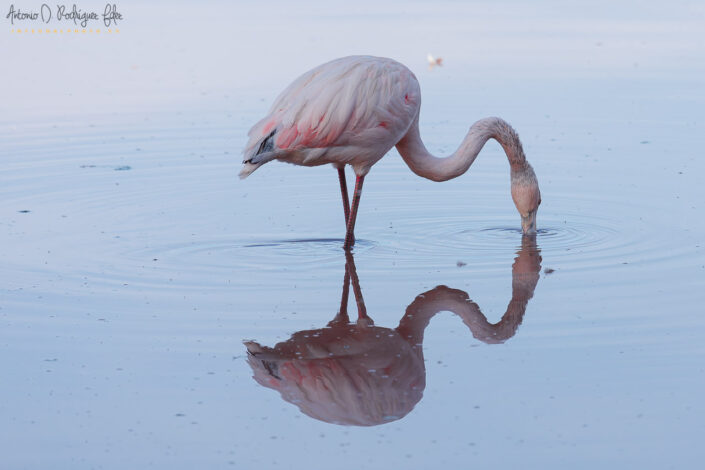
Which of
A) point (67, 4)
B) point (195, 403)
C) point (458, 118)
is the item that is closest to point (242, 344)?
point (195, 403)

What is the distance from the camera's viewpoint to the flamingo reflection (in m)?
5.18

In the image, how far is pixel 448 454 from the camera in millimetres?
4660

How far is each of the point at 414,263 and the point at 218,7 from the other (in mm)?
13964

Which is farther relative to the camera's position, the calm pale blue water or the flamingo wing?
the flamingo wing

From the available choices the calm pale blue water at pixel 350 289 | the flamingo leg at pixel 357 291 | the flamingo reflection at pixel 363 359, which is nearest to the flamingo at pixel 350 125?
the flamingo leg at pixel 357 291

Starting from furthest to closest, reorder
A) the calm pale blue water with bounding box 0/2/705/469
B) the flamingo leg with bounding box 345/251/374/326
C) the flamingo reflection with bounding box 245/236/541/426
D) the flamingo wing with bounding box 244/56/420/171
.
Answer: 1. the flamingo wing with bounding box 244/56/420/171
2. the flamingo leg with bounding box 345/251/374/326
3. the flamingo reflection with bounding box 245/236/541/426
4. the calm pale blue water with bounding box 0/2/705/469

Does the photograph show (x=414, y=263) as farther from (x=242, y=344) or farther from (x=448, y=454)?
(x=448, y=454)

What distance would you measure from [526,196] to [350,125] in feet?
5.19

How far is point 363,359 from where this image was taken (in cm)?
579

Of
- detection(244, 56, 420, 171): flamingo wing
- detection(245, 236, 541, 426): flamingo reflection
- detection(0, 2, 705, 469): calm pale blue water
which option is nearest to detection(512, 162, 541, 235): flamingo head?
detection(0, 2, 705, 469): calm pale blue water

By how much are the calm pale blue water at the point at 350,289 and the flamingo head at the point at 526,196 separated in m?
0.16

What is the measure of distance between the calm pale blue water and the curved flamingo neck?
44 cm

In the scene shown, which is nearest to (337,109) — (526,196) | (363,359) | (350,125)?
(350,125)

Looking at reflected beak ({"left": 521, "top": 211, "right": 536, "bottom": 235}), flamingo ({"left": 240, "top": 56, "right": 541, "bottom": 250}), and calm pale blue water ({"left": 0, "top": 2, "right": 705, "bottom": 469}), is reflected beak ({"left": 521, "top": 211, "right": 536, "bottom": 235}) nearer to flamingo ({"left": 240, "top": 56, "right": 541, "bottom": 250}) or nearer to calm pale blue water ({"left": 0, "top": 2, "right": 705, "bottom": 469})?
flamingo ({"left": 240, "top": 56, "right": 541, "bottom": 250})
